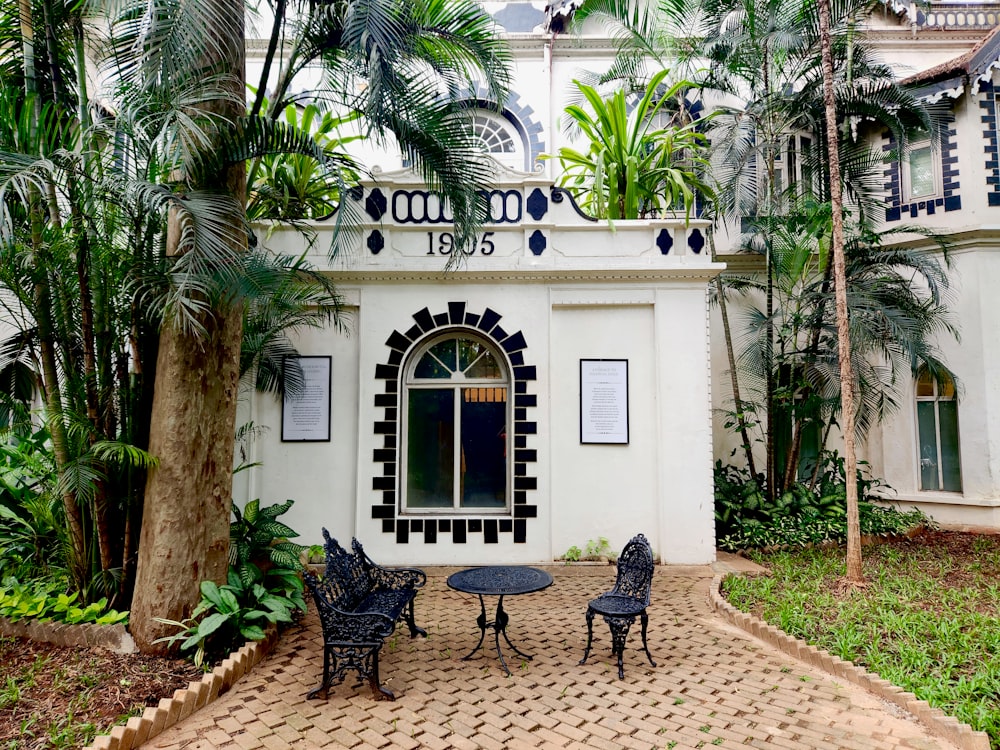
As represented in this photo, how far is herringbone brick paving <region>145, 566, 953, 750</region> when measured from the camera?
3555 mm

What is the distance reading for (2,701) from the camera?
368cm

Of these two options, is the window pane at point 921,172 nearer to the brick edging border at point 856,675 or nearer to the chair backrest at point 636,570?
the brick edging border at point 856,675

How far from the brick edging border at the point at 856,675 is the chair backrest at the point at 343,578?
3.35 meters

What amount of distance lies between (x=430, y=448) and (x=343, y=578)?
10.7 feet

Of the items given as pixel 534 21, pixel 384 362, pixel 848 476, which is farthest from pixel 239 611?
pixel 534 21

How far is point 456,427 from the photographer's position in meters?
7.91

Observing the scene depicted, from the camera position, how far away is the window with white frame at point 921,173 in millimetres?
10227

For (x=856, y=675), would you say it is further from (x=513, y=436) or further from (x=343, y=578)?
(x=513, y=436)

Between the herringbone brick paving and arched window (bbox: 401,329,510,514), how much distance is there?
2476 mm

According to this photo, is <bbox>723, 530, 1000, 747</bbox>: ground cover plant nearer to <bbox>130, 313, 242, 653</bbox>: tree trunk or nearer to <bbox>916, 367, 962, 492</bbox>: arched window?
<bbox>916, 367, 962, 492</bbox>: arched window

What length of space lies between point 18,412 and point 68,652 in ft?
7.01

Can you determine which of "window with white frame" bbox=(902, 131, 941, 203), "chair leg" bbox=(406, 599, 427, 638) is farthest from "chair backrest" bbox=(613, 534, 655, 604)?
"window with white frame" bbox=(902, 131, 941, 203)

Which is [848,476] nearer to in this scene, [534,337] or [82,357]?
[534,337]

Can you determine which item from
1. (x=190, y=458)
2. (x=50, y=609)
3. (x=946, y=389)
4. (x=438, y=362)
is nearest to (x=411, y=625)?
(x=190, y=458)
